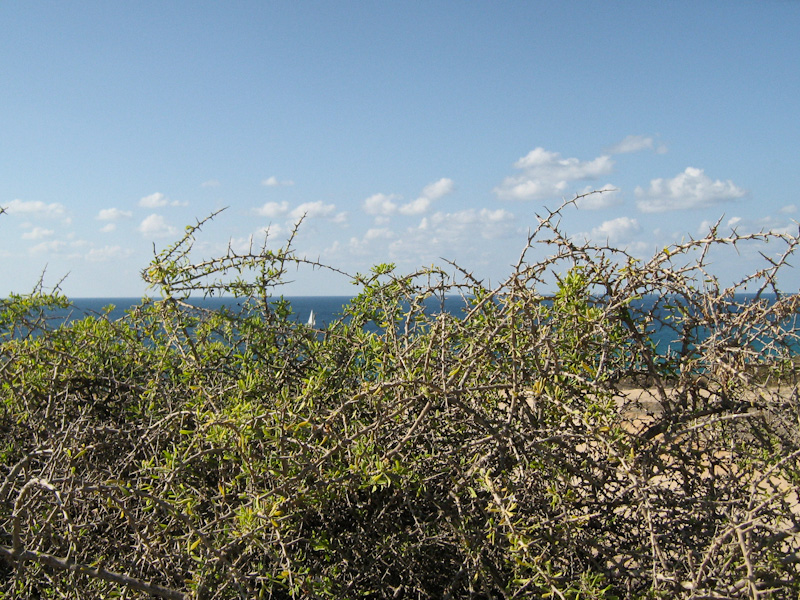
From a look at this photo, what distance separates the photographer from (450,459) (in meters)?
2.51

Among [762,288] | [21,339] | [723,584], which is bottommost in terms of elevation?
[723,584]

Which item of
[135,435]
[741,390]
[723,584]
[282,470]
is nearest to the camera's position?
[723,584]

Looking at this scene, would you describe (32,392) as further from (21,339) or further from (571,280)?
(571,280)

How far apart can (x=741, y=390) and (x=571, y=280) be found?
78cm

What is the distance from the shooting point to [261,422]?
94.3 inches

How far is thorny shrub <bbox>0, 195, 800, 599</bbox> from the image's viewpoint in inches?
88.5

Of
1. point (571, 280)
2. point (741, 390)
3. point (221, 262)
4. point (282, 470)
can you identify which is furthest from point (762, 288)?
point (221, 262)

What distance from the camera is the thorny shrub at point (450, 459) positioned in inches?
88.5

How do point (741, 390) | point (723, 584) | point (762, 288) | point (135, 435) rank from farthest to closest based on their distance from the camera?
point (135, 435) → point (762, 288) → point (741, 390) → point (723, 584)

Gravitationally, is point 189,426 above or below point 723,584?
above

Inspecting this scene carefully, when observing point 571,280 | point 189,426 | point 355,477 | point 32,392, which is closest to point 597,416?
point 571,280

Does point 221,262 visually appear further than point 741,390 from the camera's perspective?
Yes

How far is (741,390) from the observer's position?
8.54ft

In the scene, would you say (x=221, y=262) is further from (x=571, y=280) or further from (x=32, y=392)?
(x=571, y=280)
